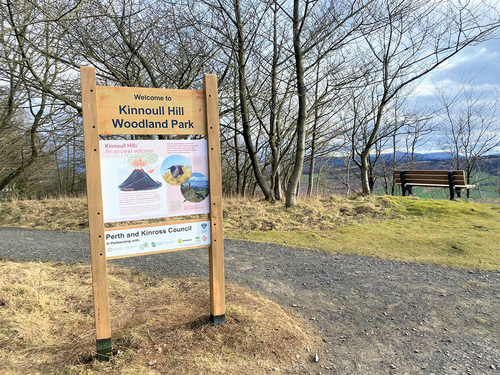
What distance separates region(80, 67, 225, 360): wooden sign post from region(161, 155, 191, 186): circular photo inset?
13 millimetres

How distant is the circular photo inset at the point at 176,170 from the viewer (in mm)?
2859

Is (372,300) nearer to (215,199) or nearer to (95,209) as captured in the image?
(215,199)

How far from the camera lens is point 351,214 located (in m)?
8.00

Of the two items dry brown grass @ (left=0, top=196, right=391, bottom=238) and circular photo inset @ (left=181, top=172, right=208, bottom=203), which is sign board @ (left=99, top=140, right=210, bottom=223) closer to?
circular photo inset @ (left=181, top=172, right=208, bottom=203)

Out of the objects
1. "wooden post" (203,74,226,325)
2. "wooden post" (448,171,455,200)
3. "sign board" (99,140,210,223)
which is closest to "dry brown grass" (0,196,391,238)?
"wooden post" (448,171,455,200)

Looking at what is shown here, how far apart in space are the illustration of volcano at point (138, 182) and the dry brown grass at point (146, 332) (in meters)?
1.35

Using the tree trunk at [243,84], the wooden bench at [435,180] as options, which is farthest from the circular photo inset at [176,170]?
the wooden bench at [435,180]

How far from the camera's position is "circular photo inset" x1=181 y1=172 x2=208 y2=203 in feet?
9.66

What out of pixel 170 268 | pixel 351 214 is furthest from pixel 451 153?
pixel 170 268

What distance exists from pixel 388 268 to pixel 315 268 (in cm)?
107

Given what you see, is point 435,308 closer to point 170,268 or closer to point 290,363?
point 290,363

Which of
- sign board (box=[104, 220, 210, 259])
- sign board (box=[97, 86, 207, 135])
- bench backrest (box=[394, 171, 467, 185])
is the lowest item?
sign board (box=[104, 220, 210, 259])

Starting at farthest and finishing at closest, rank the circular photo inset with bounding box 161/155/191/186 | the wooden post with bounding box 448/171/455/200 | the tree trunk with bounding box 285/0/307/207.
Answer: the wooden post with bounding box 448/171/455/200, the tree trunk with bounding box 285/0/307/207, the circular photo inset with bounding box 161/155/191/186

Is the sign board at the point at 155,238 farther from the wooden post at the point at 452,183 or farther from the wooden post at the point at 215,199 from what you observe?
the wooden post at the point at 452,183
